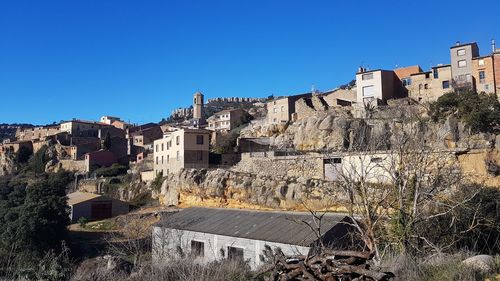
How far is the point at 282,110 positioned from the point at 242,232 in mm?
33783

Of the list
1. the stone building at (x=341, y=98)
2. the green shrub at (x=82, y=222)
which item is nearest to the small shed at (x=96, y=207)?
the green shrub at (x=82, y=222)

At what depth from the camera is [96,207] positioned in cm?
4456

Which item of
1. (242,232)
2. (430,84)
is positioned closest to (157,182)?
(242,232)

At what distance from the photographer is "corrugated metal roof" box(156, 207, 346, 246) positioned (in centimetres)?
1798

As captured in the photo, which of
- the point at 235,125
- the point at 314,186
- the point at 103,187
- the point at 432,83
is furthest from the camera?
the point at 235,125

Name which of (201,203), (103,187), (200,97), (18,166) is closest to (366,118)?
(201,203)

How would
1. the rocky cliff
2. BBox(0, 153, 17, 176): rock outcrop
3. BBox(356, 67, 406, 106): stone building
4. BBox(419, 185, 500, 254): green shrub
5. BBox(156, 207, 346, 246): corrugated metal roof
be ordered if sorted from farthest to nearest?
BBox(0, 153, 17, 176): rock outcrop
BBox(356, 67, 406, 106): stone building
the rocky cliff
BBox(156, 207, 346, 246): corrugated metal roof
BBox(419, 185, 500, 254): green shrub

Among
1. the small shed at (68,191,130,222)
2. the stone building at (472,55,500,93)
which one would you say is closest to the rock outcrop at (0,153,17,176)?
the small shed at (68,191,130,222)

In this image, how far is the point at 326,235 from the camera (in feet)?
55.0

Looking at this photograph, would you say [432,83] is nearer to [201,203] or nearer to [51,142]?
[201,203]

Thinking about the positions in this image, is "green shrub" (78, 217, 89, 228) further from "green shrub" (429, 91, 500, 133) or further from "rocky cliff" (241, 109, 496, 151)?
"green shrub" (429, 91, 500, 133)

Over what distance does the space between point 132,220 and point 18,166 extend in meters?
49.3

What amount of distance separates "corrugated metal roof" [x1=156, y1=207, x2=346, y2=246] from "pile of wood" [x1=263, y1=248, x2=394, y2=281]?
11.5 metres

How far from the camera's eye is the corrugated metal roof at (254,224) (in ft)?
59.0
